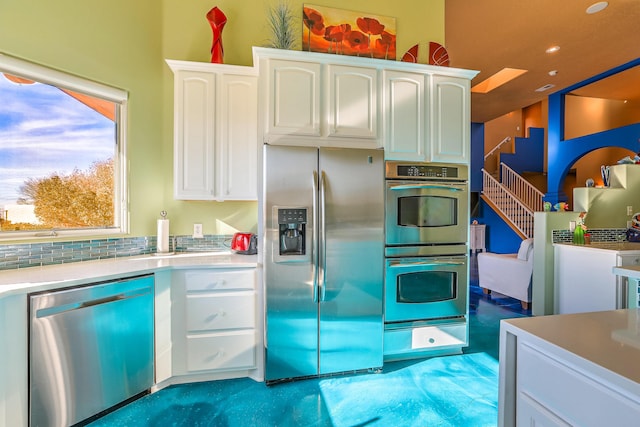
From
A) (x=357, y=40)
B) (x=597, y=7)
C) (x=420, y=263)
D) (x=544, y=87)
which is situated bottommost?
(x=420, y=263)

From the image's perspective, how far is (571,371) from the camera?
0.82m

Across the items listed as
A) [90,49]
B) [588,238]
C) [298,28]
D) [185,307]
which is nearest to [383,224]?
[185,307]

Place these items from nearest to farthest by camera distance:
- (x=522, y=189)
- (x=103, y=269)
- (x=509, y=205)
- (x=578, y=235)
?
(x=103, y=269) → (x=578, y=235) → (x=509, y=205) → (x=522, y=189)

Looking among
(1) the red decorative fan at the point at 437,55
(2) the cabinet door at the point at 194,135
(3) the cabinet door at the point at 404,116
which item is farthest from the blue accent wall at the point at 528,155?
(2) the cabinet door at the point at 194,135

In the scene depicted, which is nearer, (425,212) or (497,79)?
(425,212)

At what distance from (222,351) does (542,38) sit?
5.66 meters

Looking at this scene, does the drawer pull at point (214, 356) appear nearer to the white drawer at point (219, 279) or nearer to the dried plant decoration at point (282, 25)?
the white drawer at point (219, 279)

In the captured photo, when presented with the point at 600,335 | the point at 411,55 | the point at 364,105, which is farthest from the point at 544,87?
the point at 600,335

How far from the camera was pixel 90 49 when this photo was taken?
2320 mm

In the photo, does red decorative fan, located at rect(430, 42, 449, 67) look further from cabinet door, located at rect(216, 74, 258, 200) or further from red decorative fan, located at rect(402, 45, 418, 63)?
cabinet door, located at rect(216, 74, 258, 200)

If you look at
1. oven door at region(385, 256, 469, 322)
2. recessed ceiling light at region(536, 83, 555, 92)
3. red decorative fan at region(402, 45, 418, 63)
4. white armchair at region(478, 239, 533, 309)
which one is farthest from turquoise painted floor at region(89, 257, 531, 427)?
recessed ceiling light at region(536, 83, 555, 92)

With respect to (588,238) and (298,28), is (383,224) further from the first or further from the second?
(588,238)

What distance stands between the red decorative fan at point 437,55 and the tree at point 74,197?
3054 millimetres

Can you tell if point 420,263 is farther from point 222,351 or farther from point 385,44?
point 385,44
